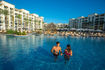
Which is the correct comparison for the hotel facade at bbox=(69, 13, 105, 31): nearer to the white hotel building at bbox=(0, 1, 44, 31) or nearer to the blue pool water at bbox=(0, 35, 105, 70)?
the white hotel building at bbox=(0, 1, 44, 31)

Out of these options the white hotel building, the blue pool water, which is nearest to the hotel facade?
the white hotel building

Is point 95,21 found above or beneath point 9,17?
beneath

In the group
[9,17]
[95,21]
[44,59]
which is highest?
[9,17]

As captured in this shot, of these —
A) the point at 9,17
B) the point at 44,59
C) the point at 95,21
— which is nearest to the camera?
the point at 44,59

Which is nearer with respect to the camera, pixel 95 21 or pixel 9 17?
pixel 9 17

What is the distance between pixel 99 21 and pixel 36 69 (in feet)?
201

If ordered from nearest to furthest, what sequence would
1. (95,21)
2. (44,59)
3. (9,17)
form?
(44,59) < (9,17) < (95,21)

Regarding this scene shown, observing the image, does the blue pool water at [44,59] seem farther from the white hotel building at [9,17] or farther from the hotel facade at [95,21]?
the hotel facade at [95,21]

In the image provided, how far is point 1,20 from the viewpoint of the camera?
42.5m

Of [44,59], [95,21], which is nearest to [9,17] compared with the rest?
[44,59]

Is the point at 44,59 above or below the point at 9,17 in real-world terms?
below

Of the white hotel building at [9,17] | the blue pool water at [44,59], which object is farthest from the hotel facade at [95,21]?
the blue pool water at [44,59]

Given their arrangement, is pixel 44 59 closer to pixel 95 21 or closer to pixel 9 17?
pixel 9 17

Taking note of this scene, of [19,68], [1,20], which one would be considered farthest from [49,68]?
[1,20]
